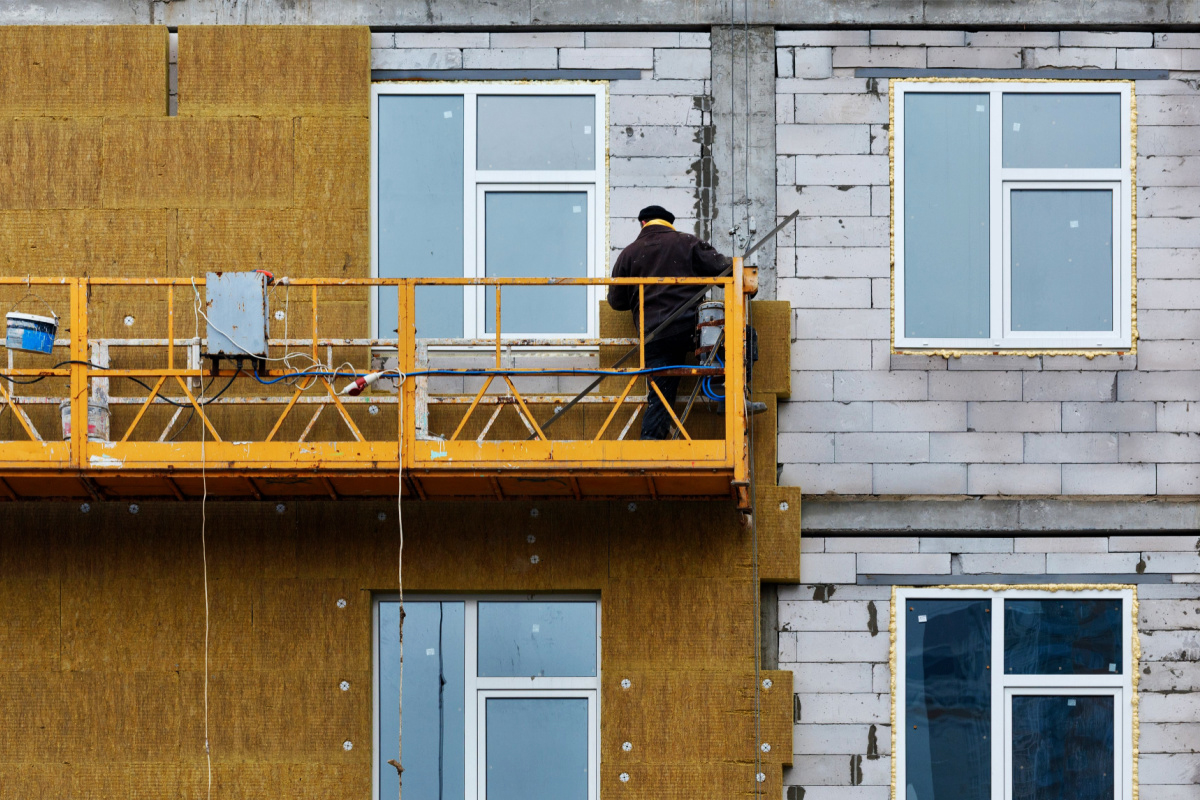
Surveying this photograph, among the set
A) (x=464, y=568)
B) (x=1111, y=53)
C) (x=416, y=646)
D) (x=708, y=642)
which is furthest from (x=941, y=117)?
(x=416, y=646)

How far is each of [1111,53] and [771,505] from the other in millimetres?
3967

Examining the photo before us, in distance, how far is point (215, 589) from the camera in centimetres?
873

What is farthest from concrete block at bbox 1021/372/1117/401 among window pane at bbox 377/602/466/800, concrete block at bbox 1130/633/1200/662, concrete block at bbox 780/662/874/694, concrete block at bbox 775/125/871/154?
window pane at bbox 377/602/466/800

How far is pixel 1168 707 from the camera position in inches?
343

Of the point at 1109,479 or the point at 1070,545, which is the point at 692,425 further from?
the point at 1109,479

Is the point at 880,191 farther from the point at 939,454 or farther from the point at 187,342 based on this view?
the point at 187,342

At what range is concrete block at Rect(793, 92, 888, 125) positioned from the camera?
9.12m

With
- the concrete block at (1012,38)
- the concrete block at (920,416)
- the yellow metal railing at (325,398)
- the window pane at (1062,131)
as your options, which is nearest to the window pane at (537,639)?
the yellow metal railing at (325,398)

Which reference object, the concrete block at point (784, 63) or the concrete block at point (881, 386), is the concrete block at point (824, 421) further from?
the concrete block at point (784, 63)

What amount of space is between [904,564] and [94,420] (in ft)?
17.4

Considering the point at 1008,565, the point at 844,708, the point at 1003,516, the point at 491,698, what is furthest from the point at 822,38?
the point at 491,698

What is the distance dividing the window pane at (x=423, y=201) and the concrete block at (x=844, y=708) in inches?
137

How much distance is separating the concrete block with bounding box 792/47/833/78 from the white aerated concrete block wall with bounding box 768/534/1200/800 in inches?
126

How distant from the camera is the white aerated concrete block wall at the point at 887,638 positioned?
8.70m
